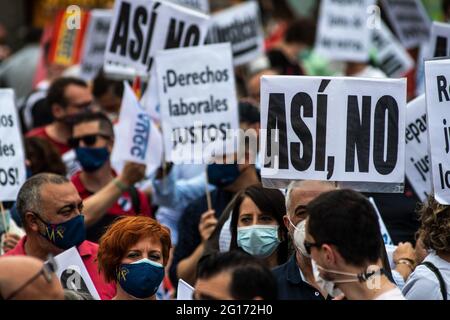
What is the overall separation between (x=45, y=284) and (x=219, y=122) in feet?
13.6

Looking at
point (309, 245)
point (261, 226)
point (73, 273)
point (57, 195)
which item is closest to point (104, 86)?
point (57, 195)

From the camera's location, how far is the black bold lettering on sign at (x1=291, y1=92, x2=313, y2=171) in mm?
6695

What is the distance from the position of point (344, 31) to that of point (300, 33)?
1.34 meters

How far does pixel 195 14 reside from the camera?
9461 mm

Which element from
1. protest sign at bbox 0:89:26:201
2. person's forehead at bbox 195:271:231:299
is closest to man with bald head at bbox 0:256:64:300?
person's forehead at bbox 195:271:231:299

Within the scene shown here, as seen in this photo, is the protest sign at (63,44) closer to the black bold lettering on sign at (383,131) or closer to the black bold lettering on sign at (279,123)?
the black bold lettering on sign at (279,123)

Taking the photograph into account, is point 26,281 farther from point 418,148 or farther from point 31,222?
point 418,148

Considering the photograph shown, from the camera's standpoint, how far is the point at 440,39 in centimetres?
919

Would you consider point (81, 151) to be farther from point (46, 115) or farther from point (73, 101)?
point (46, 115)

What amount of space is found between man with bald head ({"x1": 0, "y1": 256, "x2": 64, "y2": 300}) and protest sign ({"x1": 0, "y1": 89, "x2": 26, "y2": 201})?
3.56 m

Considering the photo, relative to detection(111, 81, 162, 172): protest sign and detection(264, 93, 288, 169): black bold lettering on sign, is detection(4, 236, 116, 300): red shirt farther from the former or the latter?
detection(111, 81, 162, 172): protest sign

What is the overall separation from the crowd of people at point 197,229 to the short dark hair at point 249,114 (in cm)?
1

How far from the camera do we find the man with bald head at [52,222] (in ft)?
24.0
